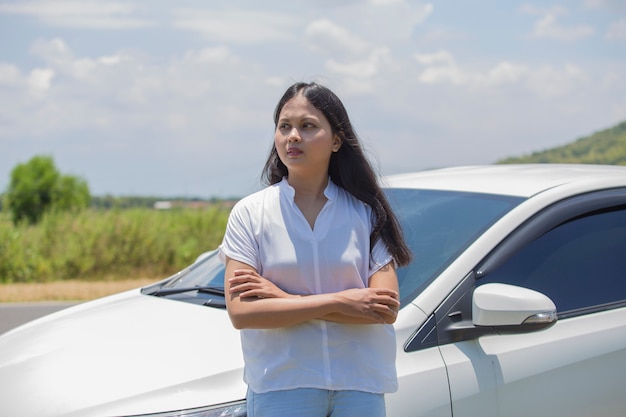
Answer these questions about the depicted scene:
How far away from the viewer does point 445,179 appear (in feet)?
11.8

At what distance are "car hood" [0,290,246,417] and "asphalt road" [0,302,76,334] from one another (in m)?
5.42

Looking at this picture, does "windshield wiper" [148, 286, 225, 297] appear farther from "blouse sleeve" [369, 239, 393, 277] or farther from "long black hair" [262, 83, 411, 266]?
"blouse sleeve" [369, 239, 393, 277]

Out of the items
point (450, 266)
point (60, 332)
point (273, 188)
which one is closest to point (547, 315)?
point (450, 266)

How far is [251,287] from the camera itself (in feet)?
6.63

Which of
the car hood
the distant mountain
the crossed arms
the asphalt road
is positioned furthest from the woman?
the distant mountain

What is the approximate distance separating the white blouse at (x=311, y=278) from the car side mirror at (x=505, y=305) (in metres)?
0.53

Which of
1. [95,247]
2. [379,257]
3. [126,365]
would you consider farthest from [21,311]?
[379,257]

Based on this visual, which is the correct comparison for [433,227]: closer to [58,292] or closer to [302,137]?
[302,137]

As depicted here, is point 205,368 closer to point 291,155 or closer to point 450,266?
point 291,155

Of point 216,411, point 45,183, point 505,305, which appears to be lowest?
point 216,411

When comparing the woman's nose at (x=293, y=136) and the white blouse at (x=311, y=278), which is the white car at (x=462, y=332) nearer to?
the white blouse at (x=311, y=278)

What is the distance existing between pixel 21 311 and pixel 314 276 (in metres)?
7.99

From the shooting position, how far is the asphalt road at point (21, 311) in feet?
27.1

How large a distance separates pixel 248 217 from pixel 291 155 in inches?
9.1
